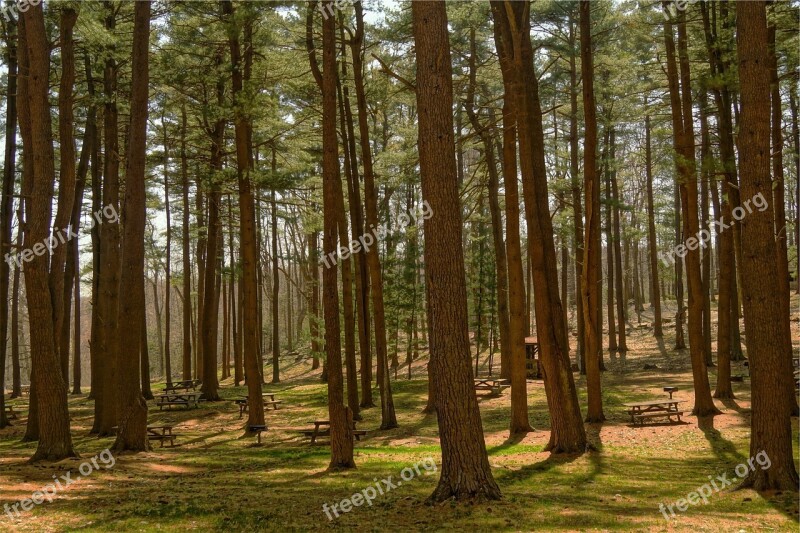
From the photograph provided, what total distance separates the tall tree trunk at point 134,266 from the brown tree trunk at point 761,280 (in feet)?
32.2

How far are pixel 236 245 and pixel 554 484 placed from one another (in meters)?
24.1

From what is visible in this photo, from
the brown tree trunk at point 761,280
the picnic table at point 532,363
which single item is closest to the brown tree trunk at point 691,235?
the brown tree trunk at point 761,280

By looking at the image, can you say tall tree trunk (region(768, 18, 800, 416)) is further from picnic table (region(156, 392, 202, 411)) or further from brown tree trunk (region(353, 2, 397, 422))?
picnic table (region(156, 392, 202, 411))

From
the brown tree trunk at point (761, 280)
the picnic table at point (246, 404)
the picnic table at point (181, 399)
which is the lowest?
the picnic table at point (246, 404)

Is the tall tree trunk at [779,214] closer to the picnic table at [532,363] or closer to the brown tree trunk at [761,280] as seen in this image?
the brown tree trunk at [761,280]

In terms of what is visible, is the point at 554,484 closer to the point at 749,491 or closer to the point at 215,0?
the point at 749,491

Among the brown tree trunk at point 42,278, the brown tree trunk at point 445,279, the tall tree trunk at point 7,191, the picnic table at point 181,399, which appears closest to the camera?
the brown tree trunk at point 445,279

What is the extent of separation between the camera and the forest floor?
7312mm

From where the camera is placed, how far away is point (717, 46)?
14.4 metres

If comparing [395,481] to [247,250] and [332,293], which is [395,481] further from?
[247,250]

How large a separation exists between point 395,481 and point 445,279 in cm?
382

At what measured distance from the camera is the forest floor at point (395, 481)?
7312mm

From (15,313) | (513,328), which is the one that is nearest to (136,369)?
(513,328)

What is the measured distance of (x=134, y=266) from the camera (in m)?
12.6
